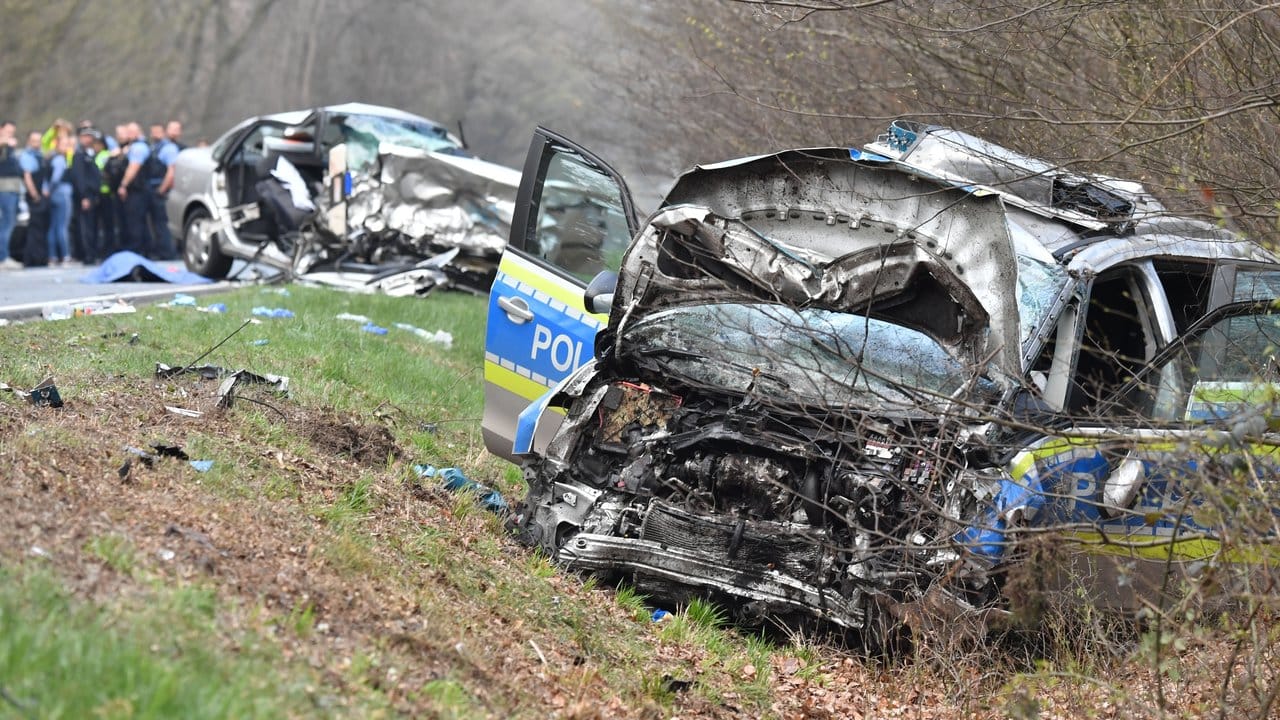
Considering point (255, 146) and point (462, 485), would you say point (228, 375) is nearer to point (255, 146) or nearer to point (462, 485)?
point (462, 485)

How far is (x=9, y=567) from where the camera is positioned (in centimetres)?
398

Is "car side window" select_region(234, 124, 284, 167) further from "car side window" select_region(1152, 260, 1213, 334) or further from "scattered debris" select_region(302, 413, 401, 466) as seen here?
"car side window" select_region(1152, 260, 1213, 334)

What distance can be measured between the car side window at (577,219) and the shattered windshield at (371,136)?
781 centimetres

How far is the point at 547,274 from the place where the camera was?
7293 millimetres

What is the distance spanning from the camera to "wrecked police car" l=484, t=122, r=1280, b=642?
5.38 meters

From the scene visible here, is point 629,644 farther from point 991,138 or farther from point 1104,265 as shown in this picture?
point 991,138

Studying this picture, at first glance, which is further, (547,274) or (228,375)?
(228,375)

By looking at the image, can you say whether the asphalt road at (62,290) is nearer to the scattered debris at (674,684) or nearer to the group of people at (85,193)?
the group of people at (85,193)

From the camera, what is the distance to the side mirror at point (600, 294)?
6738mm

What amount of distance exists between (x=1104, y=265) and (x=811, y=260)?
1.25 meters

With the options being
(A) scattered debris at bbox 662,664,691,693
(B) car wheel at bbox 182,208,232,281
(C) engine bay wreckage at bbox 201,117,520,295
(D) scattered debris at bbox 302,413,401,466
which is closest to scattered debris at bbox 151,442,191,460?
(D) scattered debris at bbox 302,413,401,466

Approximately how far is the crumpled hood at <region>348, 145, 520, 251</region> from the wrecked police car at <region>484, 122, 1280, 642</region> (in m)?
7.88

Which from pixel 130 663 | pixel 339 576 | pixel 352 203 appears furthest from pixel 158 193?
pixel 130 663

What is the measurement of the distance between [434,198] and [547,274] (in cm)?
793
